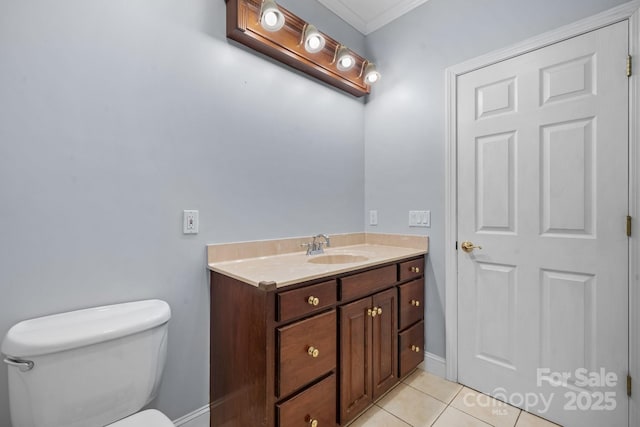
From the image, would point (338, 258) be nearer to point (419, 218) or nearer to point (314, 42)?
point (419, 218)

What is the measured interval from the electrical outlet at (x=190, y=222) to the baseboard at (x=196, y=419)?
92cm

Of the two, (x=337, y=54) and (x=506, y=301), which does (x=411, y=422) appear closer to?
(x=506, y=301)

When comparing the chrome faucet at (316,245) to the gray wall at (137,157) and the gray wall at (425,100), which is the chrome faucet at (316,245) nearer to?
the gray wall at (137,157)

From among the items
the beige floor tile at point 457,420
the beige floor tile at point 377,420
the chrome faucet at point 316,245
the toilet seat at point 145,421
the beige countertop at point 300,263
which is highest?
the chrome faucet at point 316,245

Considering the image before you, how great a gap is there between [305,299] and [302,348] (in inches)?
8.1

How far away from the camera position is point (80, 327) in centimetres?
98

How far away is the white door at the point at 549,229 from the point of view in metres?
1.36

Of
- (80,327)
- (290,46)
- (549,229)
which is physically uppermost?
(290,46)

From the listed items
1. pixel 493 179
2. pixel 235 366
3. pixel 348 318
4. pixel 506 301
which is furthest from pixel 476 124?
pixel 235 366

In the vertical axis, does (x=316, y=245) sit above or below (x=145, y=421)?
above

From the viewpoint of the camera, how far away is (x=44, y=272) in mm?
1062

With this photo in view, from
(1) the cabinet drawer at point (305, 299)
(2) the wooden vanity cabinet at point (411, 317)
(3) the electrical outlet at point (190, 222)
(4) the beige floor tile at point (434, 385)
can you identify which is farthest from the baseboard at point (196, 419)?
(4) the beige floor tile at point (434, 385)

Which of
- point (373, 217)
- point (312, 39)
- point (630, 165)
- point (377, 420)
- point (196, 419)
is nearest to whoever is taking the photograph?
point (630, 165)

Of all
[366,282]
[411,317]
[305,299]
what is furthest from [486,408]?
[305,299]
